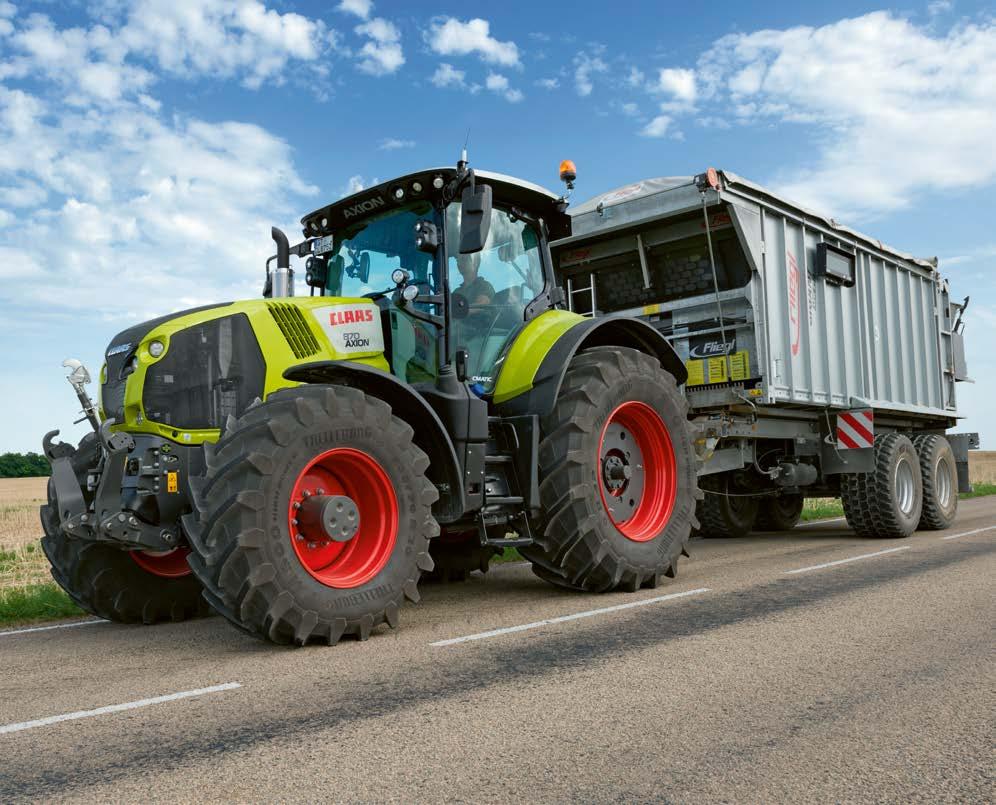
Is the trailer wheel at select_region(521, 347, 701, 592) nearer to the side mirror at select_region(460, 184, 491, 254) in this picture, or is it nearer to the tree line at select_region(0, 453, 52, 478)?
the side mirror at select_region(460, 184, 491, 254)

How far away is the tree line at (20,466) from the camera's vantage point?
5547 cm

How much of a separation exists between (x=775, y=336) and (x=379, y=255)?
473 centimetres

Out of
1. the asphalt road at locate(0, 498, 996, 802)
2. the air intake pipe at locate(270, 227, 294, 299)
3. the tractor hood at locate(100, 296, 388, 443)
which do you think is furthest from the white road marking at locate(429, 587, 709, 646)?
the air intake pipe at locate(270, 227, 294, 299)

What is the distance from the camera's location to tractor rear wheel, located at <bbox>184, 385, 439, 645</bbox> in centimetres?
455

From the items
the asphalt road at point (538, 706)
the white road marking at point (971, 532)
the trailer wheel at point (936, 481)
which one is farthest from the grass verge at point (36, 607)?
the trailer wheel at point (936, 481)

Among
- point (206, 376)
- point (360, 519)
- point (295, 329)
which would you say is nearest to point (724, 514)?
point (360, 519)

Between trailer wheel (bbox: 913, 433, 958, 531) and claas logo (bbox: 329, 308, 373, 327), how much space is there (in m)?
8.29

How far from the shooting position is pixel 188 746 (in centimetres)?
327

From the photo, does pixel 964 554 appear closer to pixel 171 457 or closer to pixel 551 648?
pixel 551 648

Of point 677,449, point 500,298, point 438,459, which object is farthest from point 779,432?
point 438,459

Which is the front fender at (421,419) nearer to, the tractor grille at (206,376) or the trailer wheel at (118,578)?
the tractor grille at (206,376)

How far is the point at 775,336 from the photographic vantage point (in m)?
9.38

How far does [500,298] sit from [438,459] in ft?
4.86

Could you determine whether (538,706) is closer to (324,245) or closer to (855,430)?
(324,245)
